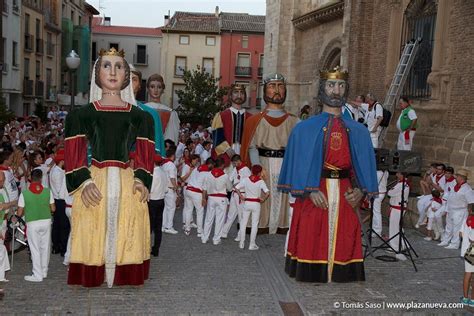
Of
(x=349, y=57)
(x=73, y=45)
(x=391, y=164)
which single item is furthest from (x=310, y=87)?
(x=73, y=45)

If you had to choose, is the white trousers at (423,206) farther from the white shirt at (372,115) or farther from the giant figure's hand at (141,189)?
the giant figure's hand at (141,189)

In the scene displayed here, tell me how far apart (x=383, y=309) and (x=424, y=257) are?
291cm

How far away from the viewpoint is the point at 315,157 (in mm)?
7062

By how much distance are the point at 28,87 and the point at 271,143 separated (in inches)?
1115

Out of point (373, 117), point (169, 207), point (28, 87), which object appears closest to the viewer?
point (169, 207)

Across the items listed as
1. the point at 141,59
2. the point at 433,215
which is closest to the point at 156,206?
the point at 433,215

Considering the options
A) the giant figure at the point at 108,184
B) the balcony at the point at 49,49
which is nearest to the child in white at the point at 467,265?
the giant figure at the point at 108,184

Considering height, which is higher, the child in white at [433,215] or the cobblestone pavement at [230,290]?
the child in white at [433,215]

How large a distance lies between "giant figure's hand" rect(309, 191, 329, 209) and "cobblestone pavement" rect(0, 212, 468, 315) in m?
0.98

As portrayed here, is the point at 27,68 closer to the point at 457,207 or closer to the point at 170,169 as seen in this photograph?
the point at 170,169

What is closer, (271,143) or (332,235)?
(332,235)

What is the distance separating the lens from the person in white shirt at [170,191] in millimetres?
9672

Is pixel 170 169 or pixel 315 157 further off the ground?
pixel 315 157

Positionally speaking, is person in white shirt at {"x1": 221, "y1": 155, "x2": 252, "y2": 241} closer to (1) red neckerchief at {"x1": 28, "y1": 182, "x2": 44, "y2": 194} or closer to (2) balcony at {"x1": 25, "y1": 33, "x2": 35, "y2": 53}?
(1) red neckerchief at {"x1": 28, "y1": 182, "x2": 44, "y2": 194}
